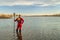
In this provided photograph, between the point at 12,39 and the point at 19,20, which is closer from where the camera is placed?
the point at 12,39

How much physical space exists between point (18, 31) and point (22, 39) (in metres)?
3.81

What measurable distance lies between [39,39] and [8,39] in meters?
1.76

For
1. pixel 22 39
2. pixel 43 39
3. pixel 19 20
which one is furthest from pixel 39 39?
pixel 19 20

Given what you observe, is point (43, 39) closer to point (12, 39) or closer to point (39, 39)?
point (39, 39)

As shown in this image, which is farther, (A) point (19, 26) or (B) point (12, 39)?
(A) point (19, 26)

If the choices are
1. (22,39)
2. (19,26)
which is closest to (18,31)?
(19,26)

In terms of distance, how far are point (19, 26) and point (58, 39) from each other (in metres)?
4.03

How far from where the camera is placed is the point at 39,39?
39.0ft

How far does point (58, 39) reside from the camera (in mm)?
11930

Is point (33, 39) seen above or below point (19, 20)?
below

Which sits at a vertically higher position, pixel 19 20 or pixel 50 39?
pixel 19 20

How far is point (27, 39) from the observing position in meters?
11.9

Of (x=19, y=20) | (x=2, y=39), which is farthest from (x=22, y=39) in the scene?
(x=19, y=20)

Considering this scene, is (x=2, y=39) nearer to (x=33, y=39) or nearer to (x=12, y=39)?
(x=12, y=39)
